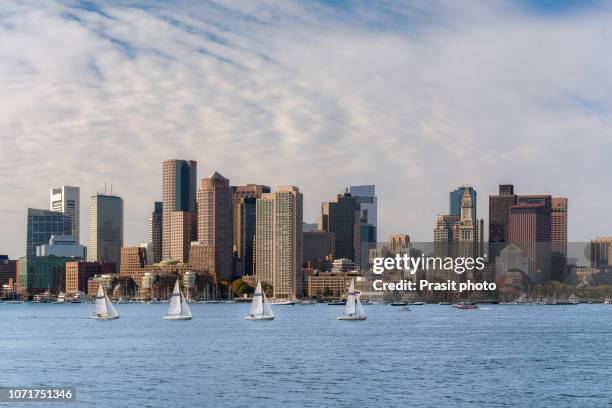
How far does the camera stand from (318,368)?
324 ft

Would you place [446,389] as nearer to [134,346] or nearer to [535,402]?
[535,402]

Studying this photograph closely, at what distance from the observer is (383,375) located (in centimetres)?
9281

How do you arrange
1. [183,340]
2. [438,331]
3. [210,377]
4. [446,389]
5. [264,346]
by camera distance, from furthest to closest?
[438,331] < [183,340] < [264,346] < [210,377] < [446,389]

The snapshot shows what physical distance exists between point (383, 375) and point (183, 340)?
54.0 m

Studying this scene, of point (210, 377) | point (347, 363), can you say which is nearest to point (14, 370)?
point (210, 377)

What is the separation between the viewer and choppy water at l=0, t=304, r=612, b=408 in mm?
79000

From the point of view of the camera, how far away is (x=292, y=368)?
98.8 meters

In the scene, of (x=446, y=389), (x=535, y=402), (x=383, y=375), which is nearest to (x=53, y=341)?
(x=383, y=375)

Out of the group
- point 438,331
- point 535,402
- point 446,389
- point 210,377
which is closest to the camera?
point 535,402

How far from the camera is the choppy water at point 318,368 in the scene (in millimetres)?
79000

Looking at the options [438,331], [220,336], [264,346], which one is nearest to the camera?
[264,346]

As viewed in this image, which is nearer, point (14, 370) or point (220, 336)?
point (14, 370)

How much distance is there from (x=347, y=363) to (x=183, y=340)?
4315 cm

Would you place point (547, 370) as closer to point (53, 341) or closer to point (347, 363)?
point (347, 363)
